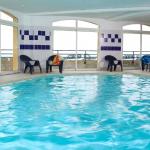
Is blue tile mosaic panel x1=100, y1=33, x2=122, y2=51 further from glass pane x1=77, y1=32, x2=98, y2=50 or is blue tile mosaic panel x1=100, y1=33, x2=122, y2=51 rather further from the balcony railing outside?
the balcony railing outside

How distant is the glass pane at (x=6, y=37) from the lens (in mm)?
10730

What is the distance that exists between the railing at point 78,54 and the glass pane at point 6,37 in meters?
2.19

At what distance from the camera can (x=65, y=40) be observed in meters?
13.1

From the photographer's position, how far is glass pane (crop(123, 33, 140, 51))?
46.1 feet

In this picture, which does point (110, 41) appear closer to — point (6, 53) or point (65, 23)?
point (65, 23)

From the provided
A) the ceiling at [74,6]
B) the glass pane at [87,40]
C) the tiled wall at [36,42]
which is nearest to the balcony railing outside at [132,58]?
the glass pane at [87,40]

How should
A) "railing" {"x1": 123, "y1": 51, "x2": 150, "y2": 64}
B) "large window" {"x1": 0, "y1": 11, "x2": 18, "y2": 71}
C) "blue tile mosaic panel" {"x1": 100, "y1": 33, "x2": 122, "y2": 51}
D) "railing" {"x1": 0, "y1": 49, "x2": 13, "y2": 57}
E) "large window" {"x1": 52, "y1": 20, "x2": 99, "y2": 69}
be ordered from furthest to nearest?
"railing" {"x1": 123, "y1": 51, "x2": 150, "y2": 64}
"blue tile mosaic panel" {"x1": 100, "y1": 33, "x2": 122, "y2": 51}
"large window" {"x1": 52, "y1": 20, "x2": 99, "y2": 69}
"railing" {"x1": 0, "y1": 49, "x2": 13, "y2": 57}
"large window" {"x1": 0, "y1": 11, "x2": 18, "y2": 71}

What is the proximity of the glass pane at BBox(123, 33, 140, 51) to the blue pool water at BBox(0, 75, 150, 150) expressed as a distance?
251 inches

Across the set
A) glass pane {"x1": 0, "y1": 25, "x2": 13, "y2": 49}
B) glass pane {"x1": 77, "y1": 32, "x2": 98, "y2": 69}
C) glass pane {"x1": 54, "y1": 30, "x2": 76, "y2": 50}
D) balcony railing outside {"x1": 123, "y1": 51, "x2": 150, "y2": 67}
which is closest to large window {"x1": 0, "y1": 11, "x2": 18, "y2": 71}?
glass pane {"x1": 0, "y1": 25, "x2": 13, "y2": 49}

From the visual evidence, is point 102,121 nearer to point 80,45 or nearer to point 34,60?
point 34,60

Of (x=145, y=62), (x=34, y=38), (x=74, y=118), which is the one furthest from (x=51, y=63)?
(x=74, y=118)

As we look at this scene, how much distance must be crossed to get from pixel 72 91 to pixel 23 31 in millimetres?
4832

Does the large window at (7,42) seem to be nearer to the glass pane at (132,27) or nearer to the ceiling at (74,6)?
the ceiling at (74,6)

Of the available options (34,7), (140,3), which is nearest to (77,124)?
(140,3)
